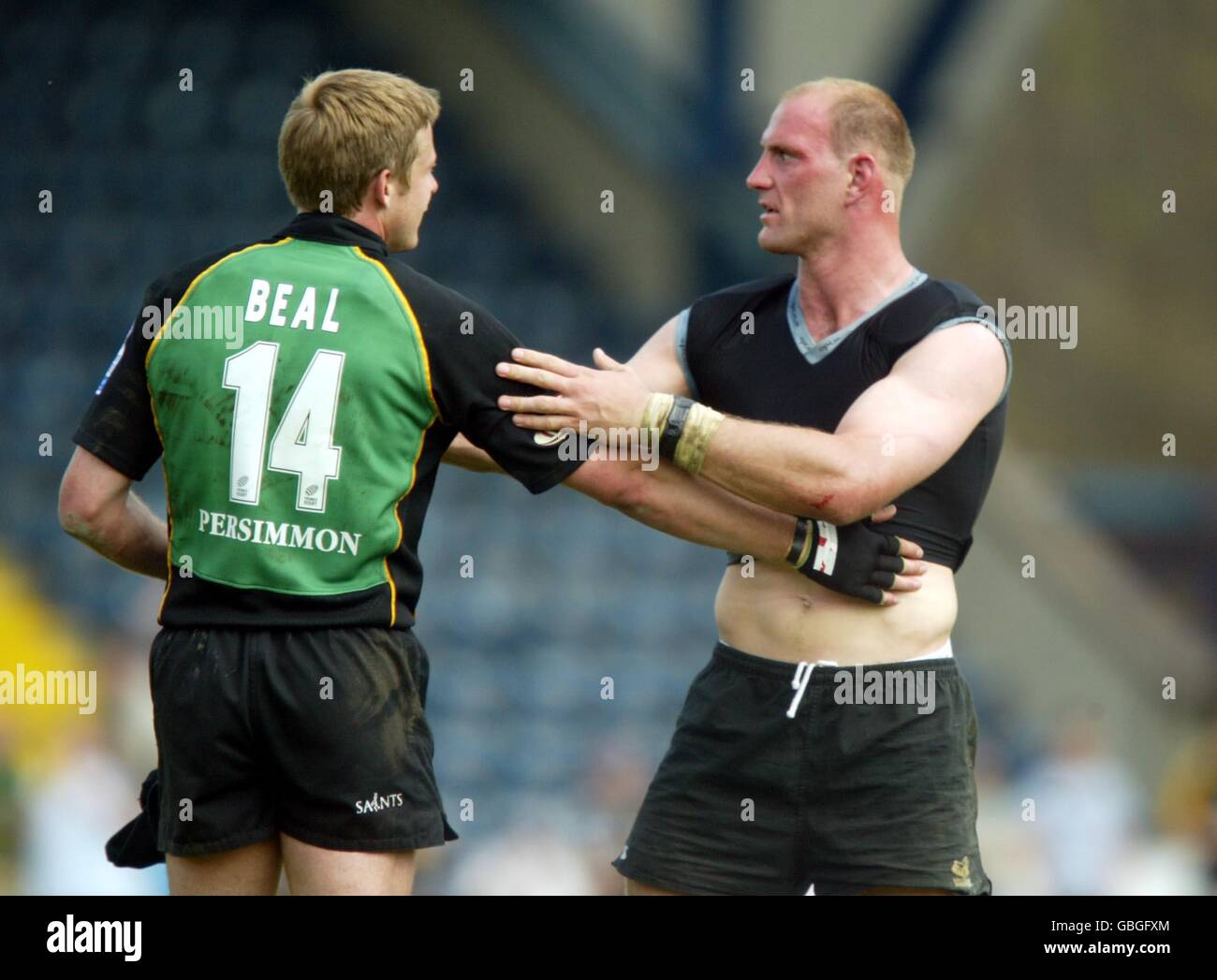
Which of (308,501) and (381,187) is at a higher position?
(381,187)

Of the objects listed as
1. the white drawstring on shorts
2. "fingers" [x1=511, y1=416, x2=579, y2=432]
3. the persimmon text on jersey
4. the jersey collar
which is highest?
the jersey collar

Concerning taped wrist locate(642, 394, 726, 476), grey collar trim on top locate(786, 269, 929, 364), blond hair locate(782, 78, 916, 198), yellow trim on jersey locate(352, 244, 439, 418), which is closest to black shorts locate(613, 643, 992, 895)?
taped wrist locate(642, 394, 726, 476)

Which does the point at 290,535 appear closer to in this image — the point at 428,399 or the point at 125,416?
the point at 428,399

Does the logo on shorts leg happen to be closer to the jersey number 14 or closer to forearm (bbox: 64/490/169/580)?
the jersey number 14

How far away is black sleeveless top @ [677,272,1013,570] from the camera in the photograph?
179 inches

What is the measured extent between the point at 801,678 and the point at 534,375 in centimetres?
107

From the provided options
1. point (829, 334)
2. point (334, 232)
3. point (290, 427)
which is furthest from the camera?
point (829, 334)

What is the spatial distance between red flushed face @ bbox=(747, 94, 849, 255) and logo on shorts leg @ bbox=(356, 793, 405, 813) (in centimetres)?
182

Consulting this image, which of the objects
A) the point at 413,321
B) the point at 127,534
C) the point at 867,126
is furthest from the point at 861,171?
the point at 127,534

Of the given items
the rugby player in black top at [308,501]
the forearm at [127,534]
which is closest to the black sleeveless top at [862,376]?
the rugby player in black top at [308,501]

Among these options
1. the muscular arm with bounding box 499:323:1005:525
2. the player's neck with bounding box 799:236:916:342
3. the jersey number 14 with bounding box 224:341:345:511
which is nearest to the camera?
the jersey number 14 with bounding box 224:341:345:511

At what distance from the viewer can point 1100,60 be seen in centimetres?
1889

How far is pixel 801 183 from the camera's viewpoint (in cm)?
473

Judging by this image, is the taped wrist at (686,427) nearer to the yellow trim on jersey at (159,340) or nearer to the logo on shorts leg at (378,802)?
the yellow trim on jersey at (159,340)
